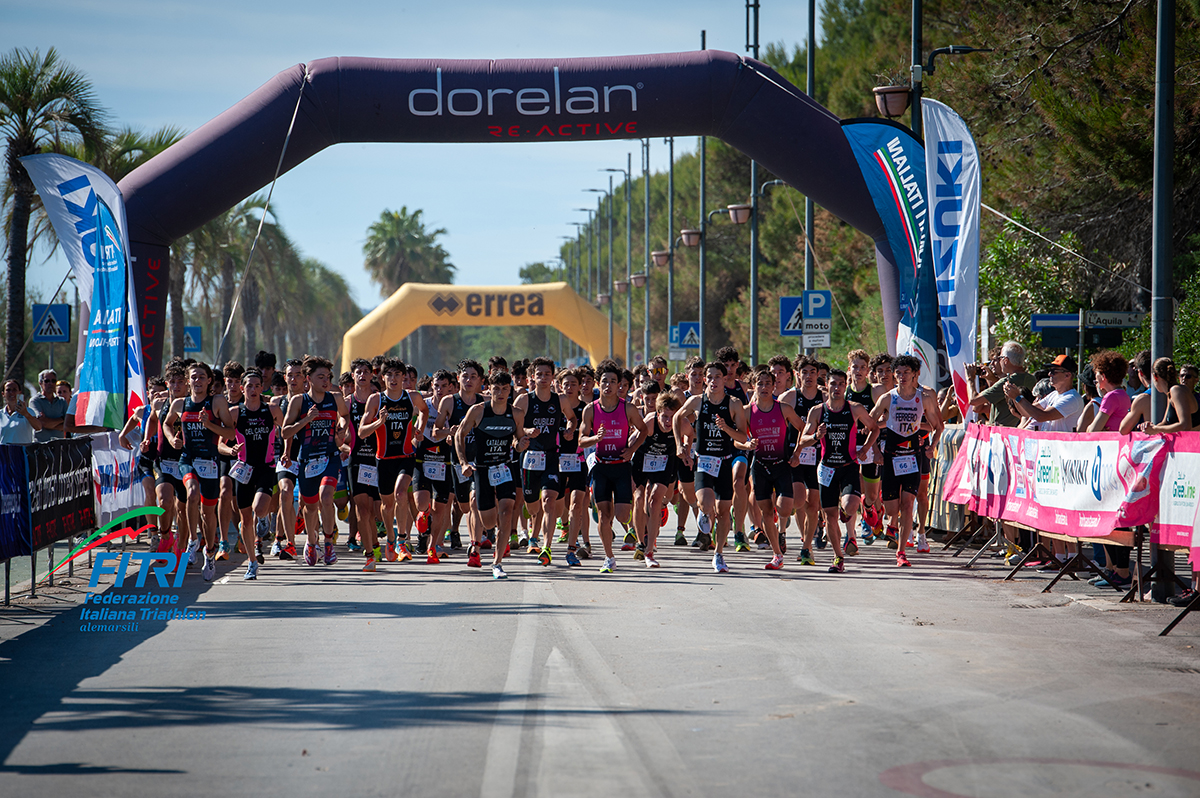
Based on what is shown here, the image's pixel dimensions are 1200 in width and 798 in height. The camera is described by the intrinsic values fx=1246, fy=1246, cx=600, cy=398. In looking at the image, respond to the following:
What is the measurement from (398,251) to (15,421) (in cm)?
7448

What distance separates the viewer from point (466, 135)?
56.9 ft

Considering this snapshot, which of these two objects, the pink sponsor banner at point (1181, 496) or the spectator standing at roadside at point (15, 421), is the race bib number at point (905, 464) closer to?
the pink sponsor banner at point (1181, 496)

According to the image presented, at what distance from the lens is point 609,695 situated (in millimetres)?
6668

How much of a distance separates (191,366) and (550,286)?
37224 mm

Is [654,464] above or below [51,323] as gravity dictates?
below

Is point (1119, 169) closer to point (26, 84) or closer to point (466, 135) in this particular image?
point (466, 135)

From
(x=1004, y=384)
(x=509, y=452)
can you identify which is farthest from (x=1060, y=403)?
(x=509, y=452)

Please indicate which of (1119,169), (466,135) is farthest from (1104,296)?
(466,135)

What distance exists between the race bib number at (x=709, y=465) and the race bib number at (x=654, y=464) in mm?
990

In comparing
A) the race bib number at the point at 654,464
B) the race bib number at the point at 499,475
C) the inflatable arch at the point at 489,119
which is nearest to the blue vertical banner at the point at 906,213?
the inflatable arch at the point at 489,119

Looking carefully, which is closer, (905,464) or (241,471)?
(241,471)

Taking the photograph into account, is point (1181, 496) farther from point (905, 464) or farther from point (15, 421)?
point (15, 421)

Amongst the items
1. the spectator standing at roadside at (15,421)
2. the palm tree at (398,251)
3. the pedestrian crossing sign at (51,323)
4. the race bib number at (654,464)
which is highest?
the palm tree at (398,251)

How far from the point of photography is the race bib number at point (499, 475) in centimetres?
1192
